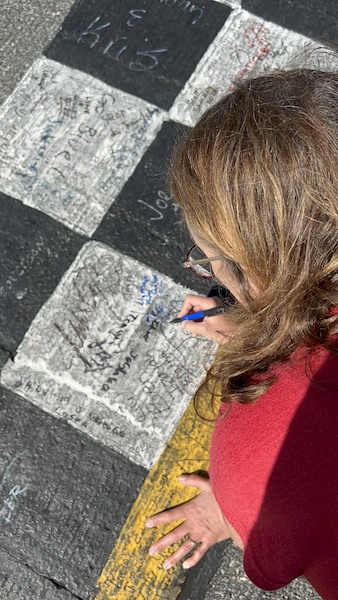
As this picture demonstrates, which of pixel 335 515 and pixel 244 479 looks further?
pixel 244 479

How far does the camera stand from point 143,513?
2092mm

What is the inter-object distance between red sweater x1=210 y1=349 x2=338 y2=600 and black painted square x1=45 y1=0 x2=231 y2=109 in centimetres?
164

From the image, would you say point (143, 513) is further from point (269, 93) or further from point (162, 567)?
point (269, 93)

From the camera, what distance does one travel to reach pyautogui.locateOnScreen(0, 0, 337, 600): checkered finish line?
206 centimetres

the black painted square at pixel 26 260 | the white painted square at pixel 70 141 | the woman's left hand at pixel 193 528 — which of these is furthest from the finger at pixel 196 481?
the white painted square at pixel 70 141

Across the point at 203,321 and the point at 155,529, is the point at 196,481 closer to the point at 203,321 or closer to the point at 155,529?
the point at 155,529

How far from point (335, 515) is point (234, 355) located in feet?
1.53

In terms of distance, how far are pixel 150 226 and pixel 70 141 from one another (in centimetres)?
49

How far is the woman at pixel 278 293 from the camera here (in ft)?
3.86

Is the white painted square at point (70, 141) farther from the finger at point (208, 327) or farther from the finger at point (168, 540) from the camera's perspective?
the finger at point (168, 540)

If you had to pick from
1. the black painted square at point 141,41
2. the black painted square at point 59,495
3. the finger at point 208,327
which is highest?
the black painted square at point 141,41

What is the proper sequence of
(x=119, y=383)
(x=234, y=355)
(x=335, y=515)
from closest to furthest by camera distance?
1. (x=335, y=515)
2. (x=234, y=355)
3. (x=119, y=383)

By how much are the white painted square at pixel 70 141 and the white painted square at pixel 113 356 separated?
230 mm

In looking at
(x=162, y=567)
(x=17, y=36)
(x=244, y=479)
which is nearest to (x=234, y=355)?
(x=244, y=479)
